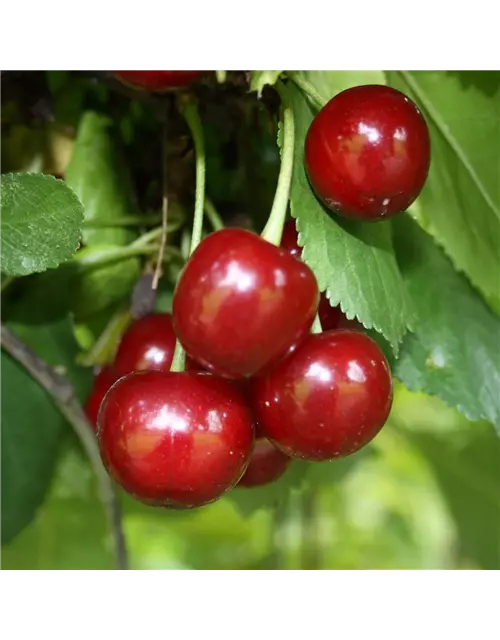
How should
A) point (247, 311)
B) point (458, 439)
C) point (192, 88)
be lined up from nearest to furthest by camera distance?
point (247, 311), point (192, 88), point (458, 439)

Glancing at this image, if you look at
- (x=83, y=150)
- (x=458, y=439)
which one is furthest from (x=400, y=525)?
(x=83, y=150)

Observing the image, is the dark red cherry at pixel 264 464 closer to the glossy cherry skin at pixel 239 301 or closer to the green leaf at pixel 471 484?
Result: the glossy cherry skin at pixel 239 301

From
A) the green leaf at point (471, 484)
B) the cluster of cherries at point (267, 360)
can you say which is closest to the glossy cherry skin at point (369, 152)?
the cluster of cherries at point (267, 360)

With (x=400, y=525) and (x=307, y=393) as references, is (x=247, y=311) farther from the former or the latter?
(x=400, y=525)

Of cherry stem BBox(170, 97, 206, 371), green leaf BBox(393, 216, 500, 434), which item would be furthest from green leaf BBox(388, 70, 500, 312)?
cherry stem BBox(170, 97, 206, 371)

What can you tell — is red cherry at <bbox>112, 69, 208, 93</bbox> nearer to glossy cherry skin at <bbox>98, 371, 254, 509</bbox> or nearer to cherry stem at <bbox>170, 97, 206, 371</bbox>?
cherry stem at <bbox>170, 97, 206, 371</bbox>

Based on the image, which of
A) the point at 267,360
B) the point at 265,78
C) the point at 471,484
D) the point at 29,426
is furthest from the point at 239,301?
the point at 471,484
